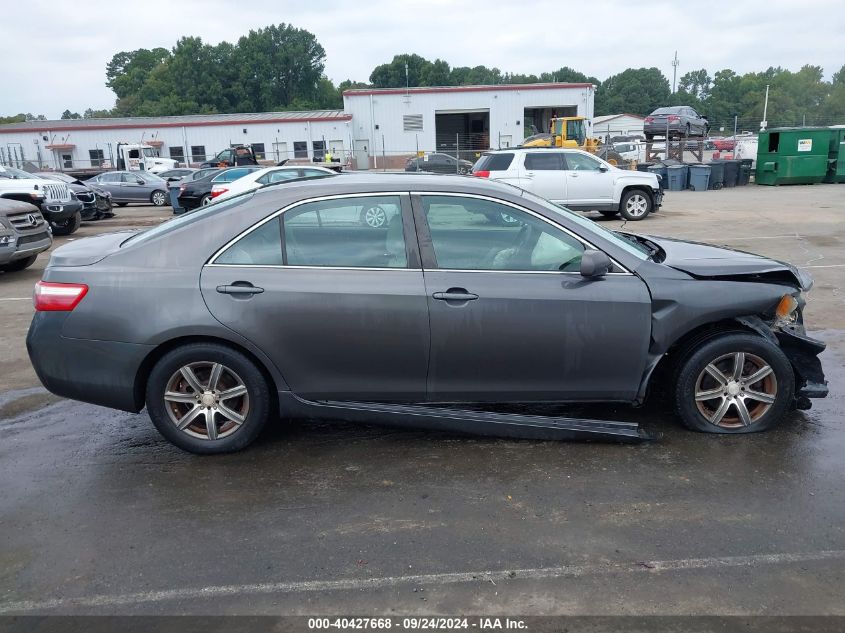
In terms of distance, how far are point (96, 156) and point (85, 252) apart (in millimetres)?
50482

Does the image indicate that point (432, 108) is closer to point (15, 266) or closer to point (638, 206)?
point (638, 206)

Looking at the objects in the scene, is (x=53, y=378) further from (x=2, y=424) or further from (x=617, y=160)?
(x=617, y=160)

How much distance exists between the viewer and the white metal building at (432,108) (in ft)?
161

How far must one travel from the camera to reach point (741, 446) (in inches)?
169

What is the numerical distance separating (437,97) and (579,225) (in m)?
47.8

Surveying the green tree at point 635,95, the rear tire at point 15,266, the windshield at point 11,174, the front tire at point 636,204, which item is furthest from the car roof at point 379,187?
the green tree at point 635,95

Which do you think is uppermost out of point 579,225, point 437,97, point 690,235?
point 437,97

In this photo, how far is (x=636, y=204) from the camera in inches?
679

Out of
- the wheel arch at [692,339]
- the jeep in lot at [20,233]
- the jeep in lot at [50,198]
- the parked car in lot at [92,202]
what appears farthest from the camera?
the parked car in lot at [92,202]

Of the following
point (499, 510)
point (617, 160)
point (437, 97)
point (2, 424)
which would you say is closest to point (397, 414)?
point (499, 510)

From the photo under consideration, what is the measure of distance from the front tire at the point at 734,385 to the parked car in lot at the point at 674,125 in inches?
1166

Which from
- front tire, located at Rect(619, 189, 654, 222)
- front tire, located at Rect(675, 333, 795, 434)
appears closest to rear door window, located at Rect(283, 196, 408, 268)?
front tire, located at Rect(675, 333, 795, 434)

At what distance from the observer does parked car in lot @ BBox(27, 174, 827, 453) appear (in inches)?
159

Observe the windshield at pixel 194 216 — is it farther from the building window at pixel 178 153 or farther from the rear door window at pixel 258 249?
the building window at pixel 178 153
